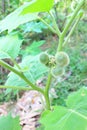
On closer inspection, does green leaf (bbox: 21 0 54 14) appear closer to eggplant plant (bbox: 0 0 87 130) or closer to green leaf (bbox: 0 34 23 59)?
eggplant plant (bbox: 0 0 87 130)

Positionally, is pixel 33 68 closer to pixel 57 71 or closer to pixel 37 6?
pixel 57 71

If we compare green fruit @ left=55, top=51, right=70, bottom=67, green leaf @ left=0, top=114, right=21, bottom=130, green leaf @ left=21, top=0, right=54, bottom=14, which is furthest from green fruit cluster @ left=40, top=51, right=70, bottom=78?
green leaf @ left=0, top=114, right=21, bottom=130

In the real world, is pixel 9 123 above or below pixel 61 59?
below

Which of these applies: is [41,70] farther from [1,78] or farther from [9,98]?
[1,78]

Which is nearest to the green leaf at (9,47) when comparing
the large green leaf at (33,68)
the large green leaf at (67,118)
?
the large green leaf at (33,68)

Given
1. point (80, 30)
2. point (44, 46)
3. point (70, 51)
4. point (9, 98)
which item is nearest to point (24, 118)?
point (9, 98)

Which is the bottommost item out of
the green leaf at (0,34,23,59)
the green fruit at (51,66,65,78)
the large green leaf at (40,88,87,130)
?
the large green leaf at (40,88,87,130)

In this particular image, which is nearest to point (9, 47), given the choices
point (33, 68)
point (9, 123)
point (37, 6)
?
point (33, 68)

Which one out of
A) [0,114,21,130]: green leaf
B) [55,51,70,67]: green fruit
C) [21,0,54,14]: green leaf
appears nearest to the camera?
[21,0,54,14]: green leaf
